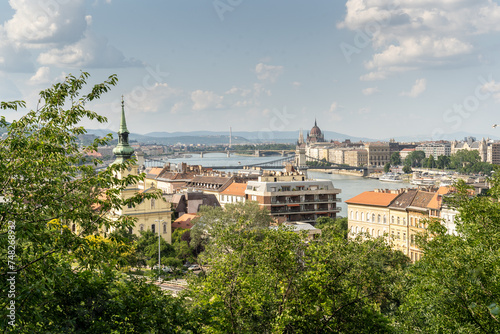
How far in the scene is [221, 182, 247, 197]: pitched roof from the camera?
50.7m

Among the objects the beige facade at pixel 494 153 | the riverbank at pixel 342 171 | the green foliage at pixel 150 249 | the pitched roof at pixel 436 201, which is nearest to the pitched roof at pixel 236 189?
the pitched roof at pixel 436 201

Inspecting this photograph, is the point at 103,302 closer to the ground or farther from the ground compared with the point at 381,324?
farther from the ground

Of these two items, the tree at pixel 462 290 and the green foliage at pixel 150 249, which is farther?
the green foliage at pixel 150 249

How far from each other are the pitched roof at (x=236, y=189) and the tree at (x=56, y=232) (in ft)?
139

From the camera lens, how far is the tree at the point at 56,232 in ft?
19.6

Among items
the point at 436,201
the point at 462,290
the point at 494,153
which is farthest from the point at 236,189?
the point at 494,153

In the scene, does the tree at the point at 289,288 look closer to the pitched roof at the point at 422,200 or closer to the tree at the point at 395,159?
the pitched roof at the point at 422,200

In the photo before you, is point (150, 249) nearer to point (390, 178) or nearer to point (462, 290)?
point (462, 290)

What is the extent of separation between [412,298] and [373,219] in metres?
33.5

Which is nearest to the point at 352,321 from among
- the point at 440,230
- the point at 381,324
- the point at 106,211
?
the point at 381,324

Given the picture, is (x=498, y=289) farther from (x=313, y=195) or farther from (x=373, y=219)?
(x=313, y=195)

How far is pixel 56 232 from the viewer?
6527 mm

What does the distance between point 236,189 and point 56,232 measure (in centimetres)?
4538

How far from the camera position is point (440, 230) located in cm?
1167
